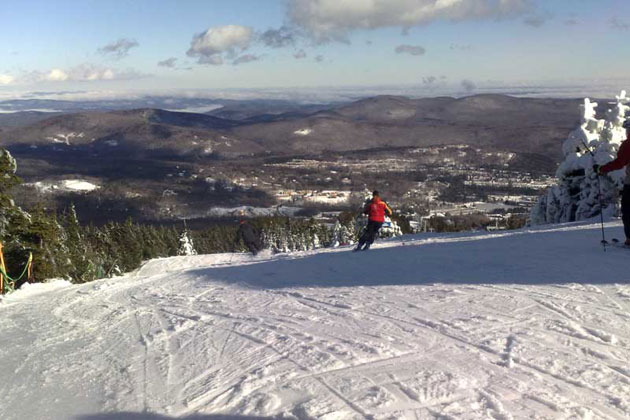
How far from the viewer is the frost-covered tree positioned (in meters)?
20.2

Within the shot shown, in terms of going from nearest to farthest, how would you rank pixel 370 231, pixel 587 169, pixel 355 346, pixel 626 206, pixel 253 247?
1. pixel 355 346
2. pixel 626 206
3. pixel 370 231
4. pixel 587 169
5. pixel 253 247

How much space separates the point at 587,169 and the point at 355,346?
64.9 ft

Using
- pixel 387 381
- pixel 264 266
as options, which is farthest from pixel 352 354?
pixel 264 266

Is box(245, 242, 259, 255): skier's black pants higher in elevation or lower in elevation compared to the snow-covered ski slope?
lower

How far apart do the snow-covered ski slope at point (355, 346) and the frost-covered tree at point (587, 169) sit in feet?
38.4

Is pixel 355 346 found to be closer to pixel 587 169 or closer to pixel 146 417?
pixel 146 417

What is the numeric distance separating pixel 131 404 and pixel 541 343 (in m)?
4.02

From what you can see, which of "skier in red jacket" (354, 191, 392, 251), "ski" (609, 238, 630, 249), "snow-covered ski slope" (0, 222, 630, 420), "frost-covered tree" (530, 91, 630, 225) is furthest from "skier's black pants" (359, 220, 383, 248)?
"frost-covered tree" (530, 91, 630, 225)

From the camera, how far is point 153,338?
22.6ft

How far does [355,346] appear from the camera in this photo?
18.3 ft

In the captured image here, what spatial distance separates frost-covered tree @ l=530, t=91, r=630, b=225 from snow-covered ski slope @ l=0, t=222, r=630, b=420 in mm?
11698

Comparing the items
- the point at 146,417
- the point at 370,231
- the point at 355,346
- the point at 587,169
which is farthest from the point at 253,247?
the point at 146,417

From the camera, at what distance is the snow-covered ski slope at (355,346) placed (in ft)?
14.0

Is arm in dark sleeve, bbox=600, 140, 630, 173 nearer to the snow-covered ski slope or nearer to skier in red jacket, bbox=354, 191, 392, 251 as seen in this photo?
the snow-covered ski slope
